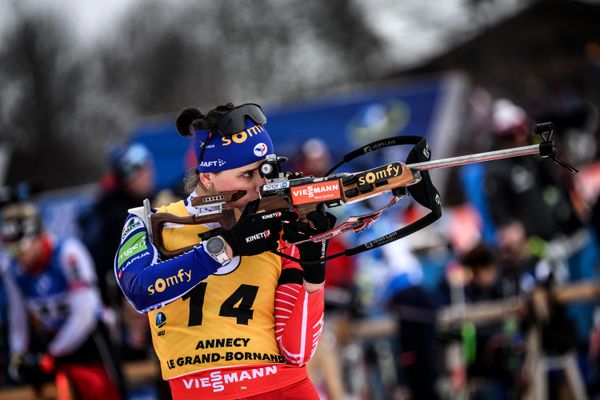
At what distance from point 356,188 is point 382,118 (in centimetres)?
996

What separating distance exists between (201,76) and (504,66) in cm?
1400

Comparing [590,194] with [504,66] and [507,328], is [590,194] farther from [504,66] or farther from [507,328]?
[504,66]

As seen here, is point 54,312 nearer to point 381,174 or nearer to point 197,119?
point 197,119

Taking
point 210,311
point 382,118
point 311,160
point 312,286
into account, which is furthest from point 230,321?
point 382,118

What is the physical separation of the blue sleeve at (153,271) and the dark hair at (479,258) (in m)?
5.91

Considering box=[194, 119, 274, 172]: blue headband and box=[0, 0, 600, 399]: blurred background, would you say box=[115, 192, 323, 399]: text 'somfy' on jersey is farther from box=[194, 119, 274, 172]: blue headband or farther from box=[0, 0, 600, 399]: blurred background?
box=[0, 0, 600, 399]: blurred background

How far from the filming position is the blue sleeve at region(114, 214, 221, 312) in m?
4.20

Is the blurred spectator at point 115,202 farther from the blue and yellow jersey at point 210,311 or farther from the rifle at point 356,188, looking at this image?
the rifle at point 356,188

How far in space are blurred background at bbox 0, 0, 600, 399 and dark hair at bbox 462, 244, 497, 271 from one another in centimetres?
3

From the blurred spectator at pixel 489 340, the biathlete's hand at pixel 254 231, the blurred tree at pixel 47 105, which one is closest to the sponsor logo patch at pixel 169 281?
the biathlete's hand at pixel 254 231

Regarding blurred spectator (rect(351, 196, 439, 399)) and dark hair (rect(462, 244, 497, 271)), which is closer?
blurred spectator (rect(351, 196, 439, 399))

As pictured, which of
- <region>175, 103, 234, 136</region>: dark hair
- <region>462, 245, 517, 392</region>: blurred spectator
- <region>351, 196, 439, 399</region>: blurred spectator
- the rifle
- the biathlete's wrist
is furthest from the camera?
<region>462, 245, 517, 392</region>: blurred spectator

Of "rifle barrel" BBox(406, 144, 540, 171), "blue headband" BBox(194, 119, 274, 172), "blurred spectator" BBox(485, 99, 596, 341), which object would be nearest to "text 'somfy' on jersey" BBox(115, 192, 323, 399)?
"blue headband" BBox(194, 119, 274, 172)

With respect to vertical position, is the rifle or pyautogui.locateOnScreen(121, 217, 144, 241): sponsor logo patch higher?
pyautogui.locateOnScreen(121, 217, 144, 241): sponsor logo patch
